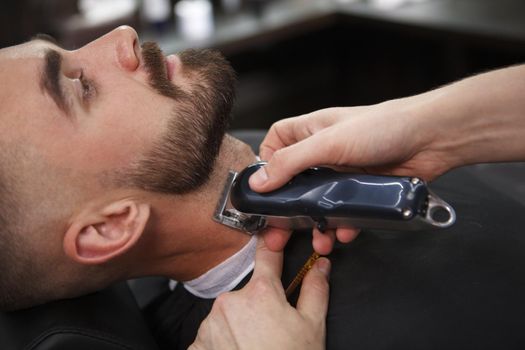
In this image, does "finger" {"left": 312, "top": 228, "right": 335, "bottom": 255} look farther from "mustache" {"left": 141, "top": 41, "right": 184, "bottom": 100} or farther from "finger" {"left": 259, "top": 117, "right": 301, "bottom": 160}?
"mustache" {"left": 141, "top": 41, "right": 184, "bottom": 100}

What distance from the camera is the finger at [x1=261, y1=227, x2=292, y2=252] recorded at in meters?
1.29

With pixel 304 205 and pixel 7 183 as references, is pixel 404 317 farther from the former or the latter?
pixel 7 183

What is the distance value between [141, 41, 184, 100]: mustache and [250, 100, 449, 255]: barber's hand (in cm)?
26

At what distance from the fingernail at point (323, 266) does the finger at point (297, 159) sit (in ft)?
0.74

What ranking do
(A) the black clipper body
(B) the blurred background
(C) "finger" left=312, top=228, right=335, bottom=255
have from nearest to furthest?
(A) the black clipper body → (C) "finger" left=312, top=228, right=335, bottom=255 → (B) the blurred background

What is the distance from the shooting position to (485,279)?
1177 millimetres

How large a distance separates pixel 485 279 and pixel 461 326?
0.40ft

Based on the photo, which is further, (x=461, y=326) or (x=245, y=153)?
(x=245, y=153)

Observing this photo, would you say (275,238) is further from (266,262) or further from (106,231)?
(106,231)

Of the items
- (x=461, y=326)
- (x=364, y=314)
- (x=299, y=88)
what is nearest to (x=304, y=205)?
(x=364, y=314)

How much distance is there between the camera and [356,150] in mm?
1132

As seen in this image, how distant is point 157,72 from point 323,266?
547 mm

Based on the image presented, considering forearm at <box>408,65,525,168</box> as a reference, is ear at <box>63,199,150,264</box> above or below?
below

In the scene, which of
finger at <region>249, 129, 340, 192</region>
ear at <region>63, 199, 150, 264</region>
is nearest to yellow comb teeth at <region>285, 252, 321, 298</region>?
finger at <region>249, 129, 340, 192</region>
